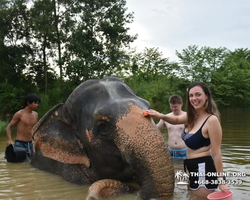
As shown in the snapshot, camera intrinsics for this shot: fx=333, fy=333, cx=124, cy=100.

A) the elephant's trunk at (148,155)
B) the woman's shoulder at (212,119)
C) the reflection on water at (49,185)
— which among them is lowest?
the reflection on water at (49,185)

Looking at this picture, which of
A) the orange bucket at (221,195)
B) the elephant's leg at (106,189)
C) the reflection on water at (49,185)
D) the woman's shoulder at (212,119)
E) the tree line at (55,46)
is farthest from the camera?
the tree line at (55,46)

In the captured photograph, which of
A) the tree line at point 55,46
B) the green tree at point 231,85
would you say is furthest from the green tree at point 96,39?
the green tree at point 231,85

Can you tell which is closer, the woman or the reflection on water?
the woman

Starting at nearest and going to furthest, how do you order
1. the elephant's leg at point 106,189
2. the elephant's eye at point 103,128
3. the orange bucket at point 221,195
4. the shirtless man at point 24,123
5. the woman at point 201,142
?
the orange bucket at point 221,195
the woman at point 201,142
the elephant's leg at point 106,189
the elephant's eye at point 103,128
the shirtless man at point 24,123

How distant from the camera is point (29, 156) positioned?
→ 20.6 feet

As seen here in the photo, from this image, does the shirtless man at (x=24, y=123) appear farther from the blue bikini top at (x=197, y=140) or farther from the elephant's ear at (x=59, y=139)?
the blue bikini top at (x=197, y=140)

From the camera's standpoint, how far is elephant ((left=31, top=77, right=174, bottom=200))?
3.12 metres

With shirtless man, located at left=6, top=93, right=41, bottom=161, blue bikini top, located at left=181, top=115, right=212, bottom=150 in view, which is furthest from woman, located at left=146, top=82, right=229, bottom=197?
shirtless man, located at left=6, top=93, right=41, bottom=161

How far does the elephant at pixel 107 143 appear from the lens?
3.12m

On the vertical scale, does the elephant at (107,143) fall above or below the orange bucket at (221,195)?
above

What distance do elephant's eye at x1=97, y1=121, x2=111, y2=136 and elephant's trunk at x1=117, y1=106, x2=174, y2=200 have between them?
0.88 ft

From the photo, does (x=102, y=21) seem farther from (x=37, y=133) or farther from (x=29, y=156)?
(x=37, y=133)

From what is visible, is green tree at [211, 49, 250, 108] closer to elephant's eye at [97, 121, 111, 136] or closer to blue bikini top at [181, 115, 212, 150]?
elephant's eye at [97, 121, 111, 136]

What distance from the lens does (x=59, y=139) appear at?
4375 millimetres
